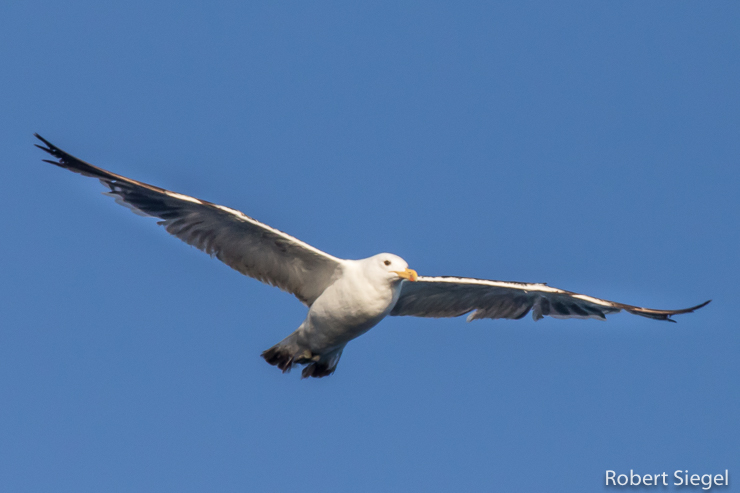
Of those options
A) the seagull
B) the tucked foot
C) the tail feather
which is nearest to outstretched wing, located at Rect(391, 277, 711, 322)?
the seagull

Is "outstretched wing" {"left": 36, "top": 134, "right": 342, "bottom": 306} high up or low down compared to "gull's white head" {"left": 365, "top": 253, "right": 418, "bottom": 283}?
up

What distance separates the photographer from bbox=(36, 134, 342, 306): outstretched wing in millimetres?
13828

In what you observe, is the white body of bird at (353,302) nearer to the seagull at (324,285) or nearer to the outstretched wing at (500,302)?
the seagull at (324,285)

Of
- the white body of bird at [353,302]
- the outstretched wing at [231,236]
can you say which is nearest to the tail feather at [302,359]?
the white body of bird at [353,302]

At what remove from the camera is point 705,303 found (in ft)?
44.5

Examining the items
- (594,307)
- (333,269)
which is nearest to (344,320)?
(333,269)

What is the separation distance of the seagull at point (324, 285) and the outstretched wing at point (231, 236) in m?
0.02

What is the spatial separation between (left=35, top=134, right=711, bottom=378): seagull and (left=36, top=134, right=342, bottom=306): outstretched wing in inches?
0.6

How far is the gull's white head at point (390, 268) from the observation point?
44.2 ft

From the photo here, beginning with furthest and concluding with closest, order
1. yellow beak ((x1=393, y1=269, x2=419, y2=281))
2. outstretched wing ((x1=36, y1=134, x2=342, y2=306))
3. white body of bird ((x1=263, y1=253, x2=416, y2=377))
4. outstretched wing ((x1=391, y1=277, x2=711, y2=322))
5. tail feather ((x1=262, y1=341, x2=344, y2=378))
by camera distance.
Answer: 1. tail feather ((x1=262, y1=341, x2=344, y2=378))
2. outstretched wing ((x1=391, y1=277, x2=711, y2=322))
3. outstretched wing ((x1=36, y1=134, x2=342, y2=306))
4. white body of bird ((x1=263, y1=253, x2=416, y2=377))
5. yellow beak ((x1=393, y1=269, x2=419, y2=281))

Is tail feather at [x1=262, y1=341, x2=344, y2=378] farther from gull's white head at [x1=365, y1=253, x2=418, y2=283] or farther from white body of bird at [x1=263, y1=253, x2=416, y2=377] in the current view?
gull's white head at [x1=365, y1=253, x2=418, y2=283]

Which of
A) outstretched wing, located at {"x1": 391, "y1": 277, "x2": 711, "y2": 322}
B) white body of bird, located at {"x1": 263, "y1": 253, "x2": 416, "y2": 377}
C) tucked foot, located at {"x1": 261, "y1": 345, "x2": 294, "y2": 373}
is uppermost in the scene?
outstretched wing, located at {"x1": 391, "y1": 277, "x2": 711, "y2": 322}

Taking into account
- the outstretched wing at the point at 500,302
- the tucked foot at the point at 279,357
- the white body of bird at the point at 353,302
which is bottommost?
the tucked foot at the point at 279,357

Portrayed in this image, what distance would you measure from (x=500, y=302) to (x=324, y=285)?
3176 millimetres
